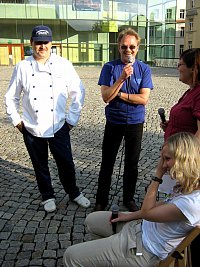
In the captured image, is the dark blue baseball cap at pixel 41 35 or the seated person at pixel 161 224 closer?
the seated person at pixel 161 224

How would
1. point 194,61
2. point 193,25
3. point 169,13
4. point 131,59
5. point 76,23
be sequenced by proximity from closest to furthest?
point 194,61 < point 131,59 < point 76,23 < point 169,13 < point 193,25

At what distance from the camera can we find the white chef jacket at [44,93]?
3604mm

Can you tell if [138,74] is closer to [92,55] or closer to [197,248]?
[197,248]

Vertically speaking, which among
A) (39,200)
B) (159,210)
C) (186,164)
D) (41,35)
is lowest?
(39,200)

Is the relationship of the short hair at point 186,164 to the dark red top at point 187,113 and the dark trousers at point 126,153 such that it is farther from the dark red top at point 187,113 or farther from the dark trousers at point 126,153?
the dark trousers at point 126,153

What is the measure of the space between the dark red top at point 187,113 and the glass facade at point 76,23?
112ft

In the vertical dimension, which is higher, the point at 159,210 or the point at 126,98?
the point at 126,98

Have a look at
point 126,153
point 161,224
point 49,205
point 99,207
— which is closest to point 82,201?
point 99,207

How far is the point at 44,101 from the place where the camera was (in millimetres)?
3643

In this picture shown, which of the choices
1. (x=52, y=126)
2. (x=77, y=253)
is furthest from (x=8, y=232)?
(x=77, y=253)

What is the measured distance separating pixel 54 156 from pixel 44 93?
73cm

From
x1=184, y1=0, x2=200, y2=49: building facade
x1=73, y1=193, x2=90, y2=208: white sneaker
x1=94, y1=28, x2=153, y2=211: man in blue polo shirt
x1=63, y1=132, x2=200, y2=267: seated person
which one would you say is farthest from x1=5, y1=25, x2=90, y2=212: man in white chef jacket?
x1=184, y1=0, x2=200, y2=49: building facade

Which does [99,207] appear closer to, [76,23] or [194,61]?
[194,61]

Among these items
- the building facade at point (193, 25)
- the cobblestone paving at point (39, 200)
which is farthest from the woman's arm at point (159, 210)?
the building facade at point (193, 25)
